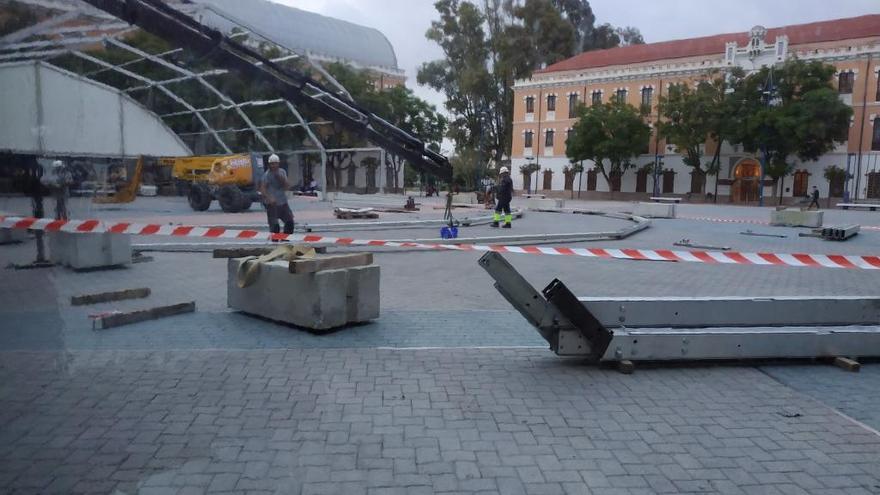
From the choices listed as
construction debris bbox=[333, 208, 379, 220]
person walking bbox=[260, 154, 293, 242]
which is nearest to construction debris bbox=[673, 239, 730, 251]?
person walking bbox=[260, 154, 293, 242]

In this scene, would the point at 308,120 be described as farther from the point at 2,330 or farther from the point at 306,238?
the point at 2,330

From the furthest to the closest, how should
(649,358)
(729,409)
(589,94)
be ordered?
(589,94), (649,358), (729,409)

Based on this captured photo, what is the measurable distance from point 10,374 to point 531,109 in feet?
192

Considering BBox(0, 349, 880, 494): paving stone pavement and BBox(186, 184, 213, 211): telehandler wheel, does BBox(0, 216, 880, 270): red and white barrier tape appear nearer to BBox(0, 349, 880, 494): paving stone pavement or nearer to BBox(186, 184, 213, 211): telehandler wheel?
BBox(0, 349, 880, 494): paving stone pavement

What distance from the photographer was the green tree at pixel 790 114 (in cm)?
4284

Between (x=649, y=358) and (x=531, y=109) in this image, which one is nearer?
(x=649, y=358)

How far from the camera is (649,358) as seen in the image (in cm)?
529

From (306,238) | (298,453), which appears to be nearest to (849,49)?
(306,238)

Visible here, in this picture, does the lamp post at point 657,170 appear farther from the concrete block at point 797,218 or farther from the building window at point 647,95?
the concrete block at point 797,218

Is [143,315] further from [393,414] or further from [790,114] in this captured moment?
[790,114]

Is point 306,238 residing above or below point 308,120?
below

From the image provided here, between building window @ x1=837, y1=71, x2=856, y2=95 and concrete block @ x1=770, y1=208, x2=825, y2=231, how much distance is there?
31929 millimetres

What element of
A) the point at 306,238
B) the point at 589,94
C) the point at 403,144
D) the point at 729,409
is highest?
the point at 589,94

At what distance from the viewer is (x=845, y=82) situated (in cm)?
4572
